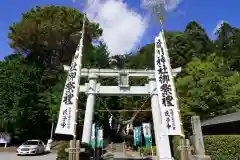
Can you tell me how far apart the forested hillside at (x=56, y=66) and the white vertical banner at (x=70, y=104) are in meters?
13.5

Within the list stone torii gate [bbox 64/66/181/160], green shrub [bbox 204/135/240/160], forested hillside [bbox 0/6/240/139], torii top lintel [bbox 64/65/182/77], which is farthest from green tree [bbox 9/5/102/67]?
green shrub [bbox 204/135/240/160]

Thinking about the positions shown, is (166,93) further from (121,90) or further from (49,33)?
(49,33)

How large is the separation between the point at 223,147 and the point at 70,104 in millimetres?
7693

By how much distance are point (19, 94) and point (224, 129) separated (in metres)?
21.7

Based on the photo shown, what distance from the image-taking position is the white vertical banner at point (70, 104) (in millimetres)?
10328

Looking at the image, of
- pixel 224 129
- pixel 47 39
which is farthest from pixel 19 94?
pixel 224 129

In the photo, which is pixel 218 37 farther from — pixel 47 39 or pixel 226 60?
pixel 47 39

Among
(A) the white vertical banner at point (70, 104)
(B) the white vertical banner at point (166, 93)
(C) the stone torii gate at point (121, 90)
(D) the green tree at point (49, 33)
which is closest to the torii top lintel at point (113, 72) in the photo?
(C) the stone torii gate at point (121, 90)

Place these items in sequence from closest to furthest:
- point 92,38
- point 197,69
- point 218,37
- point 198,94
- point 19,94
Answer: point 198,94, point 197,69, point 19,94, point 92,38, point 218,37

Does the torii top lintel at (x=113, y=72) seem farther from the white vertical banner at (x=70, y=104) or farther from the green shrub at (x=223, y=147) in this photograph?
the white vertical banner at (x=70, y=104)

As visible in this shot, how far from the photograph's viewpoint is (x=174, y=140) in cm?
1705

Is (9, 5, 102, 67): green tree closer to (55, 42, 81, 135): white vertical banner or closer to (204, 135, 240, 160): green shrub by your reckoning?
(55, 42, 81, 135): white vertical banner

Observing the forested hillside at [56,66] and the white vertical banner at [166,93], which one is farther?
the forested hillside at [56,66]

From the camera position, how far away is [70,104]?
10805 millimetres
